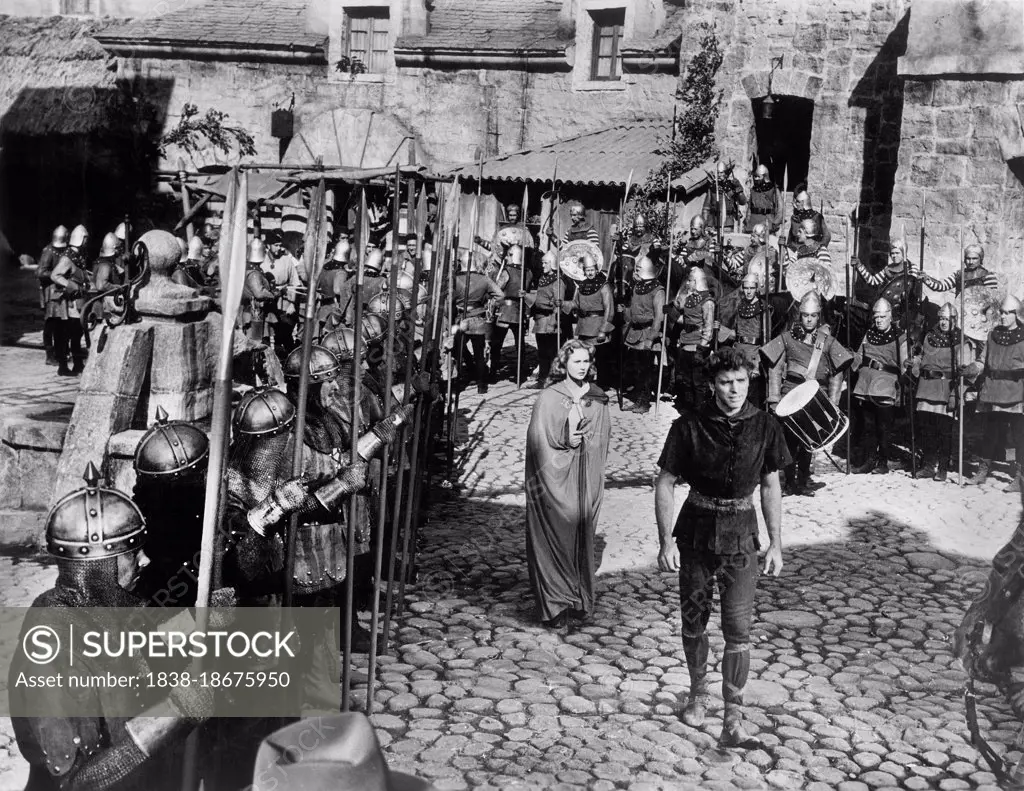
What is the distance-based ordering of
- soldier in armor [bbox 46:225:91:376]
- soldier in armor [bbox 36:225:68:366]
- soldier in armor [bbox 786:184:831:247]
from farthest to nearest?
1. soldier in armor [bbox 786:184:831:247]
2. soldier in armor [bbox 36:225:68:366]
3. soldier in armor [bbox 46:225:91:376]

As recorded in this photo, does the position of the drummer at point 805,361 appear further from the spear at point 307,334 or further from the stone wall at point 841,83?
the stone wall at point 841,83

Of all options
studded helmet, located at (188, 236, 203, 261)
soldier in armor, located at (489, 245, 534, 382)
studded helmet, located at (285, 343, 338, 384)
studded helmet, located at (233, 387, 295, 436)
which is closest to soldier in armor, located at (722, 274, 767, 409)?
soldier in armor, located at (489, 245, 534, 382)

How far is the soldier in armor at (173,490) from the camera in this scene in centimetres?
475

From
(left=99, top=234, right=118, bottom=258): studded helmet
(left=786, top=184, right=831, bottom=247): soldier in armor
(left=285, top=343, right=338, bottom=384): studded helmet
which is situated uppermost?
(left=786, top=184, right=831, bottom=247): soldier in armor

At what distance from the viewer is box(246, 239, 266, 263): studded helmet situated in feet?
46.1

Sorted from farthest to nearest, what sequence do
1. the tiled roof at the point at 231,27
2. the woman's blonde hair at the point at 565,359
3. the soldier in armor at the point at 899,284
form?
the tiled roof at the point at 231,27, the soldier in armor at the point at 899,284, the woman's blonde hair at the point at 565,359

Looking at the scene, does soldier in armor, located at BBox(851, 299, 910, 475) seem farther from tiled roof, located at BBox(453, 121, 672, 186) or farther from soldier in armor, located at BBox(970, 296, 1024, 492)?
tiled roof, located at BBox(453, 121, 672, 186)

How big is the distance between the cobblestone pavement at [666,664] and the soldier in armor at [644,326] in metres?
3.39

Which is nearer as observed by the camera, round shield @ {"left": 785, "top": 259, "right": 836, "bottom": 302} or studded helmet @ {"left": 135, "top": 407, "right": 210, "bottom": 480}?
studded helmet @ {"left": 135, "top": 407, "right": 210, "bottom": 480}

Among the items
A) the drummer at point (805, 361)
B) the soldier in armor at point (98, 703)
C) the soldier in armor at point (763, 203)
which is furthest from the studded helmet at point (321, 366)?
the soldier in armor at point (763, 203)

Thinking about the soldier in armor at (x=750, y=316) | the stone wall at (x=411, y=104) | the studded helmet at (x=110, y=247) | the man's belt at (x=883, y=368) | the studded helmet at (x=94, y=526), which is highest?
the stone wall at (x=411, y=104)

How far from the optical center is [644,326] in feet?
42.1

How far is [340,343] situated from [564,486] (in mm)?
1822

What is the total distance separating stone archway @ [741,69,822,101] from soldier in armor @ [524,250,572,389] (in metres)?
5.91
